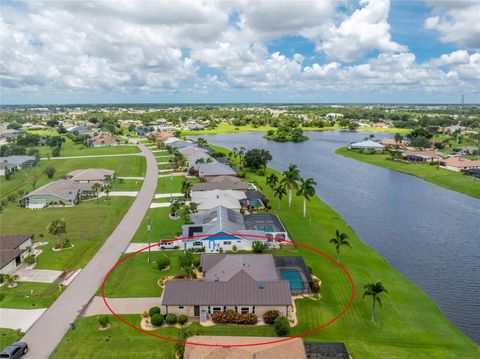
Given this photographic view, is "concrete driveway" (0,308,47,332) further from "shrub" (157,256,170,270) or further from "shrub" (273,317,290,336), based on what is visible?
"shrub" (273,317,290,336)

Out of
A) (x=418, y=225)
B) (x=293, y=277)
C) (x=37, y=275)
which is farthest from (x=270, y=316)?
(x=418, y=225)

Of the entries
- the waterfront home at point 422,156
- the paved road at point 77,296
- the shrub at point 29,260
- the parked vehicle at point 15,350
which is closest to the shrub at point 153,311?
the paved road at point 77,296

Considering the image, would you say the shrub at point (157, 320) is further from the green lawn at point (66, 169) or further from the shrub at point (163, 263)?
the green lawn at point (66, 169)

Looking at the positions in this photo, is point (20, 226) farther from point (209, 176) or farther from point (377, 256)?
point (377, 256)

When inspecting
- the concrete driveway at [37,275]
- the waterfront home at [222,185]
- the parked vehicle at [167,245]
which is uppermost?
the waterfront home at [222,185]

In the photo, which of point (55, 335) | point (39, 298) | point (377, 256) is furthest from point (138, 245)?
point (377, 256)
